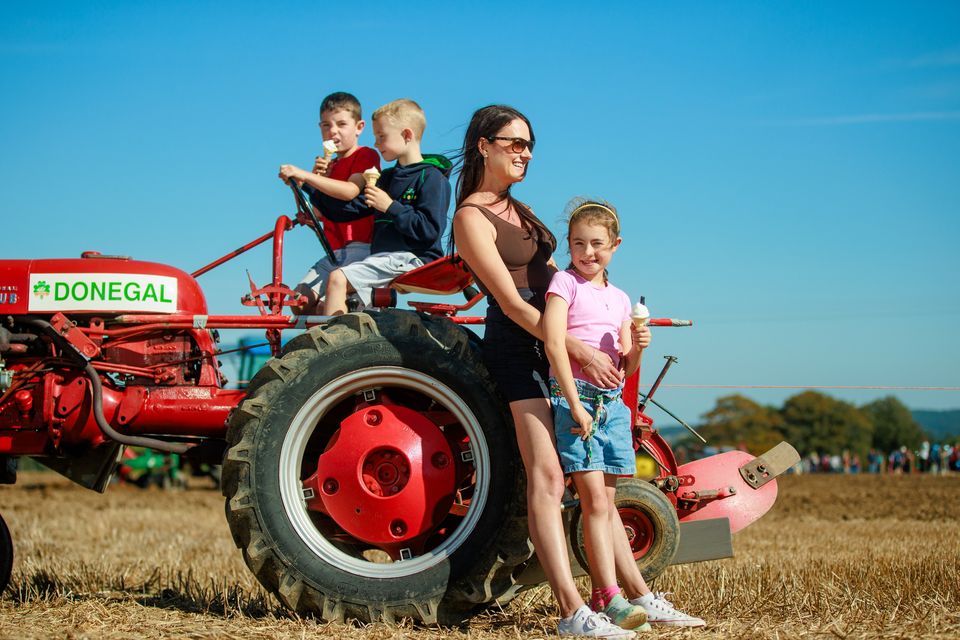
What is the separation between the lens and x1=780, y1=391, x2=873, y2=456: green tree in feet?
259

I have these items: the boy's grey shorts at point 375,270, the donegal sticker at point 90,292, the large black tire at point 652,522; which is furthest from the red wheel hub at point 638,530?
the donegal sticker at point 90,292

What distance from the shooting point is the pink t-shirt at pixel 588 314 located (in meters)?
3.73

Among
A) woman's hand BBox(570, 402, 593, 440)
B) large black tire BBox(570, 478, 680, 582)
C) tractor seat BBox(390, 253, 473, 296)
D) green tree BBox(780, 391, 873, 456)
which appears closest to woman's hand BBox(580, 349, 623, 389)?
woman's hand BBox(570, 402, 593, 440)

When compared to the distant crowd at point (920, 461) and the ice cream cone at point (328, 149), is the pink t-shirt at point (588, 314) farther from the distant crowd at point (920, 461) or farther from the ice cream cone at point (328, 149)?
the distant crowd at point (920, 461)

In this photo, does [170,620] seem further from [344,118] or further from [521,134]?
[344,118]

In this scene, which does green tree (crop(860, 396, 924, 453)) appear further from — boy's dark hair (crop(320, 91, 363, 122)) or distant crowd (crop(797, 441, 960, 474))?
boy's dark hair (crop(320, 91, 363, 122))

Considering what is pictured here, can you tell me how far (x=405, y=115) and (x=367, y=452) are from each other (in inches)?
72.9

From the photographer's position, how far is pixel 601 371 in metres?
3.70

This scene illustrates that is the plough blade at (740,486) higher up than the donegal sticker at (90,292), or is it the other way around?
the donegal sticker at (90,292)

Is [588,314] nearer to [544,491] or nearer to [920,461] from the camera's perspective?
[544,491]

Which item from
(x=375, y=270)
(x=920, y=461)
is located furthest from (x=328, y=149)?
(x=920, y=461)

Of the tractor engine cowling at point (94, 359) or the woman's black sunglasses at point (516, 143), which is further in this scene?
the tractor engine cowling at point (94, 359)

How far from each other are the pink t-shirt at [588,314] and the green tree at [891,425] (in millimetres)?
92956

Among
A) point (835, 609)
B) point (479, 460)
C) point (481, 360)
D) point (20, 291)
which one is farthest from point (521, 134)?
point (20, 291)
